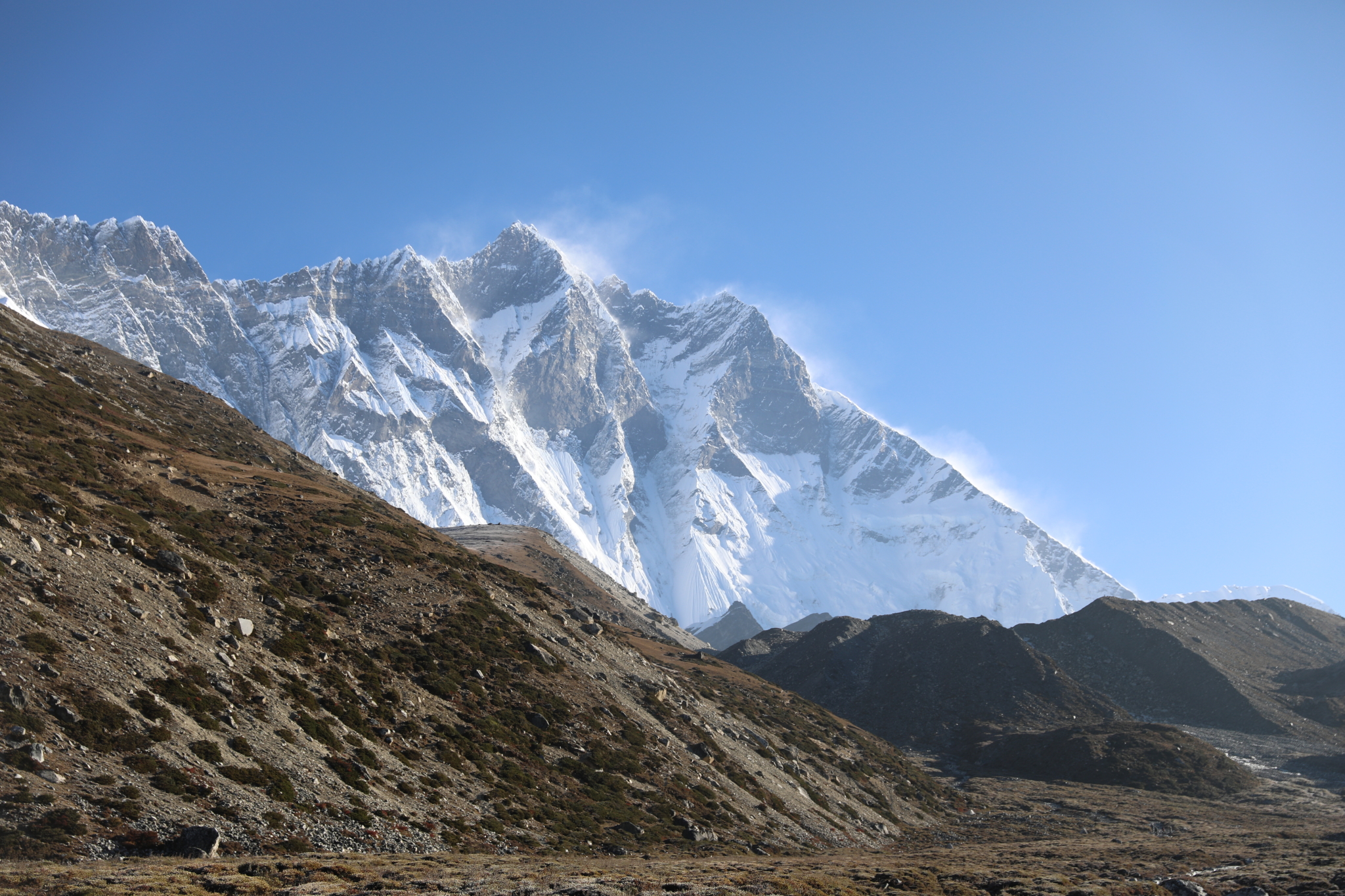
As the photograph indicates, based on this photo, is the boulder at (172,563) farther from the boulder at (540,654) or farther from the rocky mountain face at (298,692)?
the boulder at (540,654)

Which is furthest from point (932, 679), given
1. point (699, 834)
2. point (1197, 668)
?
point (699, 834)

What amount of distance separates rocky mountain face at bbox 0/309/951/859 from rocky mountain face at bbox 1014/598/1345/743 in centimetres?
11068

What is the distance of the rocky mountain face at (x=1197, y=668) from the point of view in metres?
152

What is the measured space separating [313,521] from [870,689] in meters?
124

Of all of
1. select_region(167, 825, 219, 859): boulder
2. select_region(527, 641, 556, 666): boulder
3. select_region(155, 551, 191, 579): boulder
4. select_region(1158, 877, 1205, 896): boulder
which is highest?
select_region(155, 551, 191, 579): boulder

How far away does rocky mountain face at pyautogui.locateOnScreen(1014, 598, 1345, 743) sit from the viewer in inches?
5999

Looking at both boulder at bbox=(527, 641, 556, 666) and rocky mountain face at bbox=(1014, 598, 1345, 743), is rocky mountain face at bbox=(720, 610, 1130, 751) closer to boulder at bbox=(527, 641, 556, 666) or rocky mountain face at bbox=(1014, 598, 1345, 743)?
rocky mountain face at bbox=(1014, 598, 1345, 743)

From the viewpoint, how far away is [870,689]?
154875 millimetres

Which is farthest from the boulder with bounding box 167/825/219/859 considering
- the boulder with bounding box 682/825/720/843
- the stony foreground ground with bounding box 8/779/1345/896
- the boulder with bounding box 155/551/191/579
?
the boulder with bounding box 682/825/720/843

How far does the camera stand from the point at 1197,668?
167 meters

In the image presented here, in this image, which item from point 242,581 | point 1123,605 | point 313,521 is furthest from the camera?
point 1123,605

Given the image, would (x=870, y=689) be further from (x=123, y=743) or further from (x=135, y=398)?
(x=123, y=743)

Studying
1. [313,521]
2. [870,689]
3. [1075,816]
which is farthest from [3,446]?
[870,689]

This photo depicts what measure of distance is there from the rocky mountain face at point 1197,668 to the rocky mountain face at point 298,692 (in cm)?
11068
